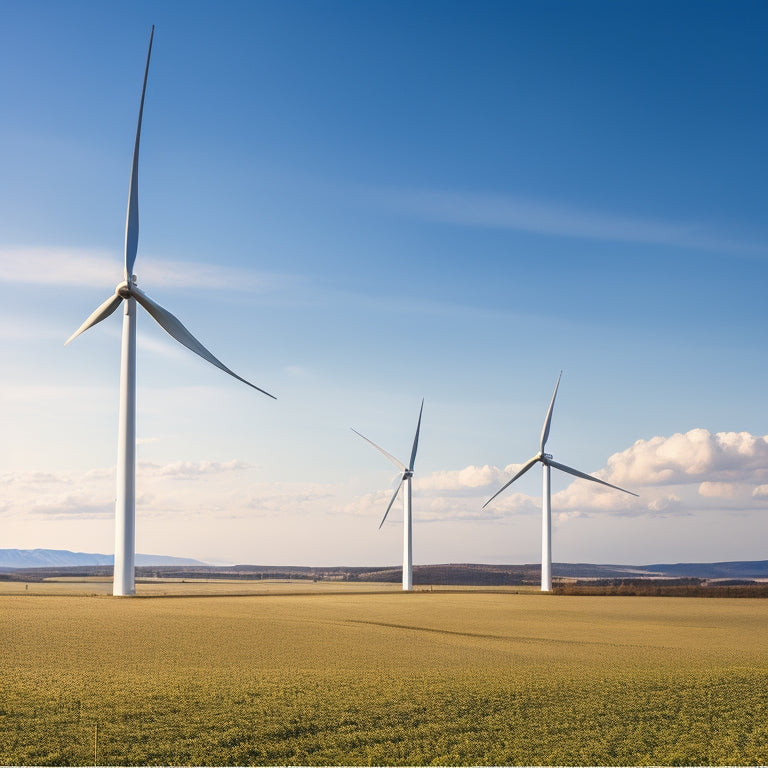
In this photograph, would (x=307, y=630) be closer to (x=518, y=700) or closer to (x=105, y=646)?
(x=105, y=646)

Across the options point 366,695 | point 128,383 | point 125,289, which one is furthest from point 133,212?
point 366,695

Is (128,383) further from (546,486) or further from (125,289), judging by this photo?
(546,486)

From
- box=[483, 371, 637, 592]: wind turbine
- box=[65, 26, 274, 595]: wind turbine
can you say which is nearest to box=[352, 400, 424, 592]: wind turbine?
box=[483, 371, 637, 592]: wind turbine

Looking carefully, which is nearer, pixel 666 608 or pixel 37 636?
pixel 37 636

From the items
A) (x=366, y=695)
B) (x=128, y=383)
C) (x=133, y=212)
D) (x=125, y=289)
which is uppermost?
(x=133, y=212)

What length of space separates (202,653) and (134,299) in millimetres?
34746

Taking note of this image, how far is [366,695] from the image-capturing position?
63.4 feet

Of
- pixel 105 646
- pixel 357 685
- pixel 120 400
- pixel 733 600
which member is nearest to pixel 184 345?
pixel 120 400

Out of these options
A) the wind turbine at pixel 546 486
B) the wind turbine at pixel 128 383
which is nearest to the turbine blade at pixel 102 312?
the wind turbine at pixel 128 383

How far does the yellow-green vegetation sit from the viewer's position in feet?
47.5

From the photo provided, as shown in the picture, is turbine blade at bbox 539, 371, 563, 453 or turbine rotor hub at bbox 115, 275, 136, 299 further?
turbine blade at bbox 539, 371, 563, 453

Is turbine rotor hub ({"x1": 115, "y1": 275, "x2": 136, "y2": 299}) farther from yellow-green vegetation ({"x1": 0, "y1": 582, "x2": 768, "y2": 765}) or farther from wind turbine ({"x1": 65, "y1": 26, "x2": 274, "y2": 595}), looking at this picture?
yellow-green vegetation ({"x1": 0, "y1": 582, "x2": 768, "y2": 765})

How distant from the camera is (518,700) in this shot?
19.4m

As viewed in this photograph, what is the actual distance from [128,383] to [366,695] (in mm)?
38460
